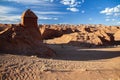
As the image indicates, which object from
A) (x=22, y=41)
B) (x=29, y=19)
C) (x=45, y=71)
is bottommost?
(x=45, y=71)

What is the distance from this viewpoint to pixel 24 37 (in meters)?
20.2

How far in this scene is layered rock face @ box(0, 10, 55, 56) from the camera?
18.5 metres

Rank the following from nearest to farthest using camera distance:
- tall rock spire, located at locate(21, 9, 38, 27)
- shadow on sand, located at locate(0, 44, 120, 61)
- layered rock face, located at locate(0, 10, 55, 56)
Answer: layered rock face, located at locate(0, 10, 55, 56)
shadow on sand, located at locate(0, 44, 120, 61)
tall rock spire, located at locate(21, 9, 38, 27)

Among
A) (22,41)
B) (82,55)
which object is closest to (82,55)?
(82,55)

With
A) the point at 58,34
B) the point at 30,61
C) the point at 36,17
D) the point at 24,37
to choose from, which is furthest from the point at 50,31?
the point at 30,61

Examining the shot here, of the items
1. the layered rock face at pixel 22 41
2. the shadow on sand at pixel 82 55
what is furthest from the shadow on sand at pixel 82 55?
the layered rock face at pixel 22 41

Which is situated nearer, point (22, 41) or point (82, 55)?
point (22, 41)

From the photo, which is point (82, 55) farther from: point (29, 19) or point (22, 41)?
point (22, 41)

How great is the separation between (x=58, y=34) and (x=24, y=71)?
37027mm

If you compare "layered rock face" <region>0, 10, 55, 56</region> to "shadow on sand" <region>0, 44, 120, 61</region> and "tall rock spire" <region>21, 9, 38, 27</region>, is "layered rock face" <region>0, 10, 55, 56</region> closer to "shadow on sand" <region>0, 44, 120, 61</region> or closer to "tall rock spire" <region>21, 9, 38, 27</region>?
"tall rock spire" <region>21, 9, 38, 27</region>

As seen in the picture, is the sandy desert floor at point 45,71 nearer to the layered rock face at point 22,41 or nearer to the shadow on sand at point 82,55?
the layered rock face at point 22,41

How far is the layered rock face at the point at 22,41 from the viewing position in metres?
18.5

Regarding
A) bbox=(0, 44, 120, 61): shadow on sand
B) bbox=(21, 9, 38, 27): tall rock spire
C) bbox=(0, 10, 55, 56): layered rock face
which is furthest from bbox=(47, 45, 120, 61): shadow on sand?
bbox=(21, 9, 38, 27): tall rock spire

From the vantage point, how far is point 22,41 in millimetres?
19750
